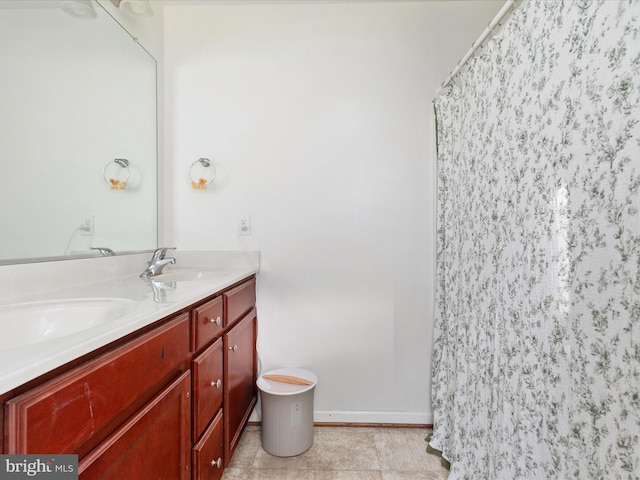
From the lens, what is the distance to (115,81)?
1457 millimetres

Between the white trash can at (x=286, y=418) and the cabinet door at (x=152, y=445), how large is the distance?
553mm

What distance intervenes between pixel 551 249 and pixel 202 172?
1704 mm

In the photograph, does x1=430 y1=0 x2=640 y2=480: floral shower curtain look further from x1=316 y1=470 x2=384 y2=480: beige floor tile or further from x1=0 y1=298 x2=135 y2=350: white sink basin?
x1=0 y1=298 x2=135 y2=350: white sink basin

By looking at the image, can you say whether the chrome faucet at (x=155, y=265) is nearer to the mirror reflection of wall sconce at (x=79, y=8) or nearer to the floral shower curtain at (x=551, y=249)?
the mirror reflection of wall sconce at (x=79, y=8)

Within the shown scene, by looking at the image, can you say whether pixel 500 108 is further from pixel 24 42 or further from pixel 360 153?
pixel 24 42

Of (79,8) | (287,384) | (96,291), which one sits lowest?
(287,384)

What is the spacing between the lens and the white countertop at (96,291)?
1.52 ft

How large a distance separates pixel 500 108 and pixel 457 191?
0.42 metres

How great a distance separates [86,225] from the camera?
4.17 ft

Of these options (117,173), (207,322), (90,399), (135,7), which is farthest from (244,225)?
(90,399)

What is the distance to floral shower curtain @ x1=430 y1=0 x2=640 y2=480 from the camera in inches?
25.0

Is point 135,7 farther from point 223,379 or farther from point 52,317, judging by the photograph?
point 223,379

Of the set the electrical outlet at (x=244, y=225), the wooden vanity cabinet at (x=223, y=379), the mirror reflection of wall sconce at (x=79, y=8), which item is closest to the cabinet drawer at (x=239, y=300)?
the wooden vanity cabinet at (x=223, y=379)

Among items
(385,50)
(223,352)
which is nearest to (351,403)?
(223,352)
